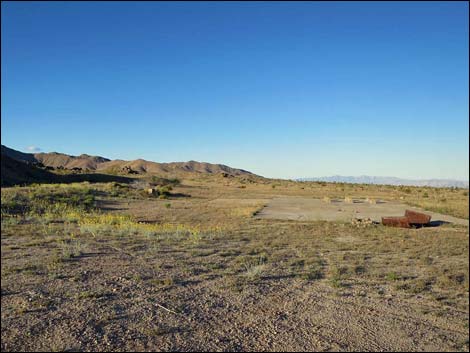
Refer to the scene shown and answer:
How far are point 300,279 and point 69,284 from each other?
5.01 metres

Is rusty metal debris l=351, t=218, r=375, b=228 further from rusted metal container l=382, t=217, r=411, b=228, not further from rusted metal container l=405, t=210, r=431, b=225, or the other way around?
rusted metal container l=405, t=210, r=431, b=225

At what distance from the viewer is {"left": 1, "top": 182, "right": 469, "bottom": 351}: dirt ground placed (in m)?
6.02

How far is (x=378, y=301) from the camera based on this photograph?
8.10 m

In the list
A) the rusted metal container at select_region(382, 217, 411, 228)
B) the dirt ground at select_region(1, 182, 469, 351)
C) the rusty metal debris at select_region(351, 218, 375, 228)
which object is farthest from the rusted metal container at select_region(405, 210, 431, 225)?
the dirt ground at select_region(1, 182, 469, 351)

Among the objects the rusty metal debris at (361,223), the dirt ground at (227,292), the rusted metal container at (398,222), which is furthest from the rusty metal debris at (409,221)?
the dirt ground at (227,292)

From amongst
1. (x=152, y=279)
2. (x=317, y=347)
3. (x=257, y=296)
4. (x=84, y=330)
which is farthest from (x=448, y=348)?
(x=152, y=279)

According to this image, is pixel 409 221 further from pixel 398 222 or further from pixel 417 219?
pixel 417 219

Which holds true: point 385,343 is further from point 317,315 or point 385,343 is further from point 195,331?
point 195,331

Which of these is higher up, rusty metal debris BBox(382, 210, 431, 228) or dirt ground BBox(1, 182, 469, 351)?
rusty metal debris BBox(382, 210, 431, 228)

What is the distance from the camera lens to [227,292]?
846 cm

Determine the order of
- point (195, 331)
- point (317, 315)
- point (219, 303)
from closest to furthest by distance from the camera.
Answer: point (195, 331), point (317, 315), point (219, 303)

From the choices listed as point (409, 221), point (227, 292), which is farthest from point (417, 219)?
point (227, 292)

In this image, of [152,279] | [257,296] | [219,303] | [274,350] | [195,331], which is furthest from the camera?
[152,279]

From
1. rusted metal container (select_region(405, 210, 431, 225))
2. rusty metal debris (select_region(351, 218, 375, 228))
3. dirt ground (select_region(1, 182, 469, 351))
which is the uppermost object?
rusted metal container (select_region(405, 210, 431, 225))
